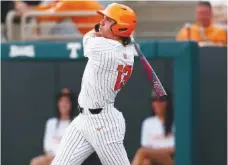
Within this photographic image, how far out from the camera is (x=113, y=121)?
5875 millimetres

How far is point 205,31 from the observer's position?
345 inches

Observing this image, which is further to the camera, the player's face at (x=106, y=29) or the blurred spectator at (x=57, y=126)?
the blurred spectator at (x=57, y=126)

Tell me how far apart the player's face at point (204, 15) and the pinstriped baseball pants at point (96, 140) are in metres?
3.10

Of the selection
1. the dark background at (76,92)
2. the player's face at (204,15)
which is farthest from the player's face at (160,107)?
the player's face at (204,15)

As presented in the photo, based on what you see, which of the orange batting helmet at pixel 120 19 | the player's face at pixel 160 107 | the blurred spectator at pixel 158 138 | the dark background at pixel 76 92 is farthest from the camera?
the dark background at pixel 76 92

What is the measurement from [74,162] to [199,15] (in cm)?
346

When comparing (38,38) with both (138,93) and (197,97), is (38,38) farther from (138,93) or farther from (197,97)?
(197,97)

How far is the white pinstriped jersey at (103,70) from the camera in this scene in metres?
5.81

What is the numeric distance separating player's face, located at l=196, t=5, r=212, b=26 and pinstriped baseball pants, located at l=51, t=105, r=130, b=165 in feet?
10.2

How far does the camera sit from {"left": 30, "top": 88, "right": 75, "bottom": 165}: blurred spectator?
8320 mm

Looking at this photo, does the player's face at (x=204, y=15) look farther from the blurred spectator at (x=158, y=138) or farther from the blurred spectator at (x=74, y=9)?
the blurred spectator at (x=74, y=9)

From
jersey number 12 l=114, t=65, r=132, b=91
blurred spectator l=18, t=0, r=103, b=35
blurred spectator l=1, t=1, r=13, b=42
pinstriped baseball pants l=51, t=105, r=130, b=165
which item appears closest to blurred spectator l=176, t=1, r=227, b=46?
blurred spectator l=18, t=0, r=103, b=35

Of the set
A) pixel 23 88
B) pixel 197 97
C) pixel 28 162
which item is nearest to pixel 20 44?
pixel 23 88

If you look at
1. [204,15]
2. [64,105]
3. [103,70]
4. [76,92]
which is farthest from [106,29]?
[204,15]
